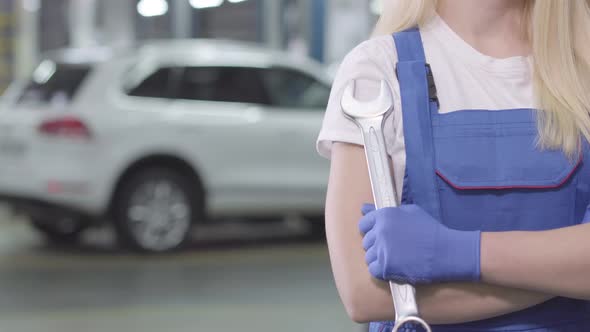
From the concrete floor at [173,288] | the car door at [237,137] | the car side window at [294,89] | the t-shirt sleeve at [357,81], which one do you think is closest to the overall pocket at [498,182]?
the t-shirt sleeve at [357,81]

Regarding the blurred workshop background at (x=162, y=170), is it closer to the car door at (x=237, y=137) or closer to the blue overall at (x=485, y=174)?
the car door at (x=237, y=137)

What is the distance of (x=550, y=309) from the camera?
1.67 meters

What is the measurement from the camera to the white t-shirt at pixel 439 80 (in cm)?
163

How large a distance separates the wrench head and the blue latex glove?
0.13 meters

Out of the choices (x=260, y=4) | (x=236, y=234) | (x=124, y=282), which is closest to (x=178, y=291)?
(x=124, y=282)

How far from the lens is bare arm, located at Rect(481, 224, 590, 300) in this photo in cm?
156

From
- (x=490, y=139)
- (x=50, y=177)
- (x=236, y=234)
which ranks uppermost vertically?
(x=490, y=139)

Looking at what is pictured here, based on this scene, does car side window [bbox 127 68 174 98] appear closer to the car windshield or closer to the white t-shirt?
the car windshield

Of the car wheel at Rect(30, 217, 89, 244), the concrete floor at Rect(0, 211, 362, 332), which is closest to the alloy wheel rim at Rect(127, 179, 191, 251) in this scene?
the concrete floor at Rect(0, 211, 362, 332)

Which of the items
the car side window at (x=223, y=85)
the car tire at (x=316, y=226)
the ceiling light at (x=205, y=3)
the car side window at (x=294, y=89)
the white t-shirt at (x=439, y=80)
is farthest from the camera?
the ceiling light at (x=205, y=3)

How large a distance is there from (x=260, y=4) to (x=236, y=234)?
7.66 metres

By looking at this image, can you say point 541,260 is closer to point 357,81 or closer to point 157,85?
point 357,81

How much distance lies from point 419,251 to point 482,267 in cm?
9

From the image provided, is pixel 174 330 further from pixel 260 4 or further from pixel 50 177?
pixel 260 4
